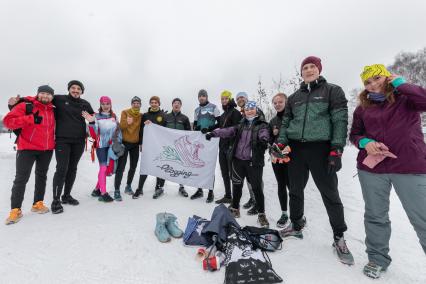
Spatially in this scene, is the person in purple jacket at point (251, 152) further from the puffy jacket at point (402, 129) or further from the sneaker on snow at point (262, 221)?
the puffy jacket at point (402, 129)

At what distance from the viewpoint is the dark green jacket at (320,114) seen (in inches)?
112

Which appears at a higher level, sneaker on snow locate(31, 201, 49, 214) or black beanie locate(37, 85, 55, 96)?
black beanie locate(37, 85, 55, 96)

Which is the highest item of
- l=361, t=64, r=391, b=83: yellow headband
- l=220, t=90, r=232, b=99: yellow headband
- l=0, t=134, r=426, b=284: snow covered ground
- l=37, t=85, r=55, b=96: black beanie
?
l=361, t=64, r=391, b=83: yellow headband

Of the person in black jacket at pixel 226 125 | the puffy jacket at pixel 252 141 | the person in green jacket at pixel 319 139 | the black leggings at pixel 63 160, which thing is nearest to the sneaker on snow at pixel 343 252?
the person in green jacket at pixel 319 139

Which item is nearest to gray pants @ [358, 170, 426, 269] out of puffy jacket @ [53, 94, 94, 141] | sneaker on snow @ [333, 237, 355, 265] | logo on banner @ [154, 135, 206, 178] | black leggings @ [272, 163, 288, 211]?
sneaker on snow @ [333, 237, 355, 265]

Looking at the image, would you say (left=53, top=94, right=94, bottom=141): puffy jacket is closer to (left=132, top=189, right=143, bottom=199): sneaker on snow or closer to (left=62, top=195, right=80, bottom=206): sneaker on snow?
(left=62, top=195, right=80, bottom=206): sneaker on snow

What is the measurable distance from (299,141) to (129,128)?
4100 millimetres

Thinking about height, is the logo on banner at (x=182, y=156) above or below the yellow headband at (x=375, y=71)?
below

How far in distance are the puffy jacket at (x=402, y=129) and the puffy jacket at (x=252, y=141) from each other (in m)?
1.63

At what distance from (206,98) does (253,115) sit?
1.87 m

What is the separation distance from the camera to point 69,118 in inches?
178

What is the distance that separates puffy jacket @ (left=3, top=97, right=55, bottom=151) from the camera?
382 cm

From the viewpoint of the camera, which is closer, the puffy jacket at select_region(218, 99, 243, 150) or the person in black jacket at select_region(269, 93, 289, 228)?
the person in black jacket at select_region(269, 93, 289, 228)

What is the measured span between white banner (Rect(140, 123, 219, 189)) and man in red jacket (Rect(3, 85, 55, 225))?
2.03m
